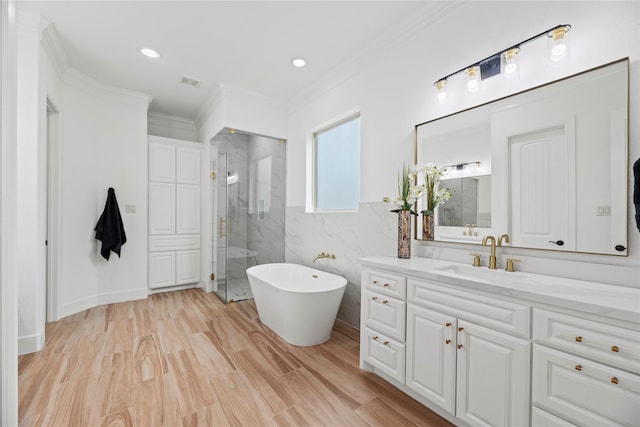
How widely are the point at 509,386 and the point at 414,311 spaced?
55 centimetres

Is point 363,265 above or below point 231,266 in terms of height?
above

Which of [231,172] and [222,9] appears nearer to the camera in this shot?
[222,9]

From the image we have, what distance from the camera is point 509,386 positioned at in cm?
124

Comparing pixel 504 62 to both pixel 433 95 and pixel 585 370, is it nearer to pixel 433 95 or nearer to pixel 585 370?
pixel 433 95

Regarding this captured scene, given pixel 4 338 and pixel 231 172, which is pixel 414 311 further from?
pixel 231 172

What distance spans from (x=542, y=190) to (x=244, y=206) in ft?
10.9

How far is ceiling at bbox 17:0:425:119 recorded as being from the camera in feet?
7.10

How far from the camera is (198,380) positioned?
6.38ft

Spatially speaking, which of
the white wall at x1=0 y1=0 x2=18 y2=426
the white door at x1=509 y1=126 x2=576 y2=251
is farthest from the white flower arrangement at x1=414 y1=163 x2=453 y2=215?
the white wall at x1=0 y1=0 x2=18 y2=426

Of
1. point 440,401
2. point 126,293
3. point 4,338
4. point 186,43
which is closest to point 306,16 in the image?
point 186,43

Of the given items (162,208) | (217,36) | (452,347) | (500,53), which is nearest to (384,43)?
(500,53)

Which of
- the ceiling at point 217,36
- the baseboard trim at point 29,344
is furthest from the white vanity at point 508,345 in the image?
the baseboard trim at point 29,344

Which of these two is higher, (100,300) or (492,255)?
(492,255)

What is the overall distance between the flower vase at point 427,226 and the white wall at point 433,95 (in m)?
0.07
